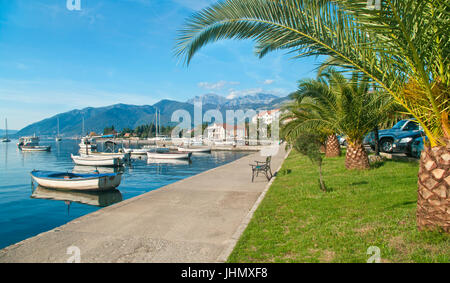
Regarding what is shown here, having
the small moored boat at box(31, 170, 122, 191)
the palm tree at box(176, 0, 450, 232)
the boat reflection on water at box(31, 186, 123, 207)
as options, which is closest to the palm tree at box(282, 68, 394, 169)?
the palm tree at box(176, 0, 450, 232)

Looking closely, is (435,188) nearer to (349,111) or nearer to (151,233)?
(151,233)

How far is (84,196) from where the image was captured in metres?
14.9

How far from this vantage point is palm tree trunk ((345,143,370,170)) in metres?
11.0

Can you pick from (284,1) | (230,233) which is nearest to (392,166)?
(230,233)

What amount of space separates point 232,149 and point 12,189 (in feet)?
145

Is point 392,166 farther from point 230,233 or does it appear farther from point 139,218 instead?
point 139,218

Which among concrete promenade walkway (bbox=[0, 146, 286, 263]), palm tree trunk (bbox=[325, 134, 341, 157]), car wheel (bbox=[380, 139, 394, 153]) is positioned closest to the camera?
concrete promenade walkway (bbox=[0, 146, 286, 263])

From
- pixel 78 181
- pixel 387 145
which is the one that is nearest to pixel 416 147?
pixel 387 145

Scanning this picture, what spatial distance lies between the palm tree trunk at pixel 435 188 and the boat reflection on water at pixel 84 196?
13.3 m

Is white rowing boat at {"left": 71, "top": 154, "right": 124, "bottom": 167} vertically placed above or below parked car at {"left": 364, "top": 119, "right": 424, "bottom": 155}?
below

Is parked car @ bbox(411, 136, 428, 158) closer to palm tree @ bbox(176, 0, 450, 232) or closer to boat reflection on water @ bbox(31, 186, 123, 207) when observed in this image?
palm tree @ bbox(176, 0, 450, 232)

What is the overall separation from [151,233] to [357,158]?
9.21 meters

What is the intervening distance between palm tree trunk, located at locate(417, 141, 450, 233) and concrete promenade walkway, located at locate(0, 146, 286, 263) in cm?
319
